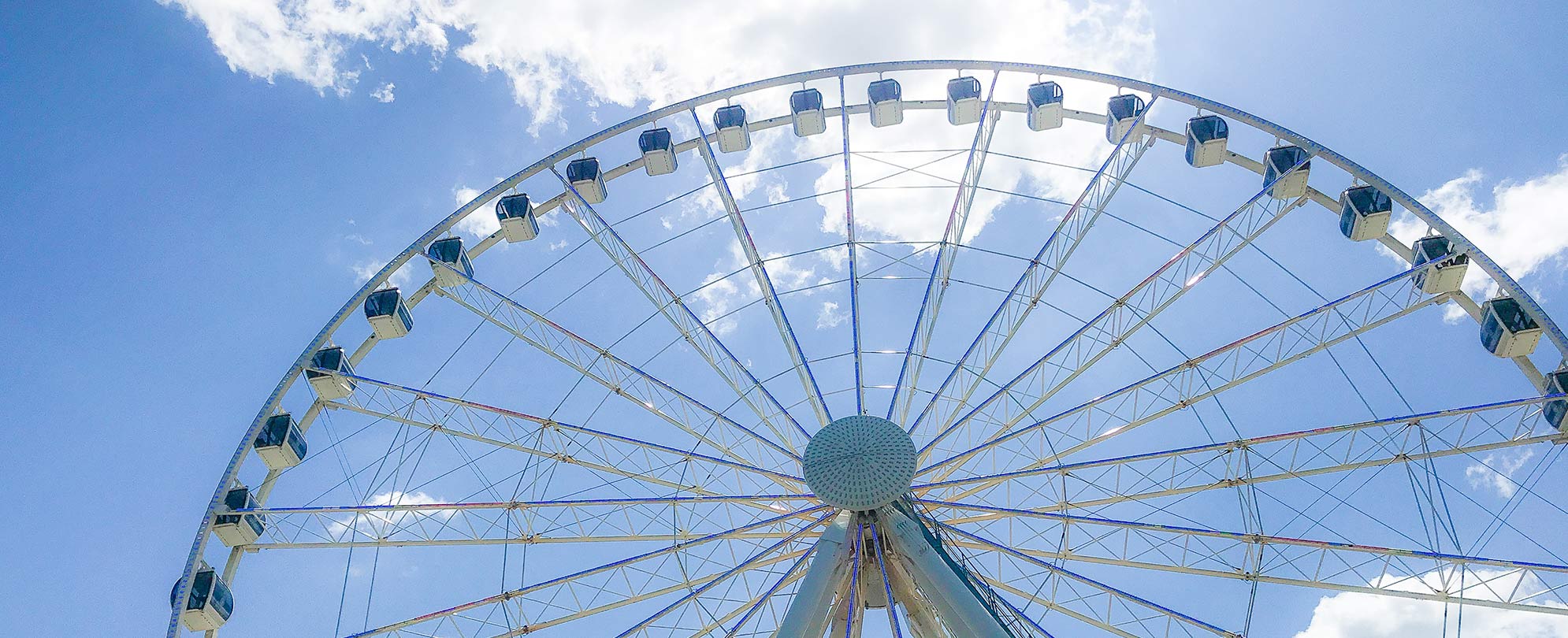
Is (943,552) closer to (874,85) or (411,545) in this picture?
(411,545)

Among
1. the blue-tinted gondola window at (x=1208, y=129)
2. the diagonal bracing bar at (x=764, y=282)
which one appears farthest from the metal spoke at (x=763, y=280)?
the blue-tinted gondola window at (x=1208, y=129)

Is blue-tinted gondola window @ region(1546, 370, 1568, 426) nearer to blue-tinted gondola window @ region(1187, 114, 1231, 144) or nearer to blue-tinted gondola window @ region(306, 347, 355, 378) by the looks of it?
blue-tinted gondola window @ region(1187, 114, 1231, 144)

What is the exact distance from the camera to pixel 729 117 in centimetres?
2705

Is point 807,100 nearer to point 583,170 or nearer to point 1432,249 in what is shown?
point 583,170

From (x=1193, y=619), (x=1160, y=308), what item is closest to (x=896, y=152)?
(x=1160, y=308)

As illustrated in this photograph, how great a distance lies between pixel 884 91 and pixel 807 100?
1926mm

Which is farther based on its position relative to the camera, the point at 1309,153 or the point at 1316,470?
the point at 1309,153

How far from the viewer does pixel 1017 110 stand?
2619cm

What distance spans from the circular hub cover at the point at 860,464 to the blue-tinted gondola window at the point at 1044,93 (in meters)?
9.17

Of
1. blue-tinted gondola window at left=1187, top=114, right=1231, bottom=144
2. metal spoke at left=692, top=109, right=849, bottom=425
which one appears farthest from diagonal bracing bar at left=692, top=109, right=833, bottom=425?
blue-tinted gondola window at left=1187, top=114, right=1231, bottom=144

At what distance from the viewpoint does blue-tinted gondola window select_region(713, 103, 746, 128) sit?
88.6 ft

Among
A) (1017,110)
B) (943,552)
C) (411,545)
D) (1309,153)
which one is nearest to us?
(943,552)

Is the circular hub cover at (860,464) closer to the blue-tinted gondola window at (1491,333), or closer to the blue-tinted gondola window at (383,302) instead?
the blue-tinted gondola window at (383,302)

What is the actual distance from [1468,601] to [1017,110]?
13.5m
